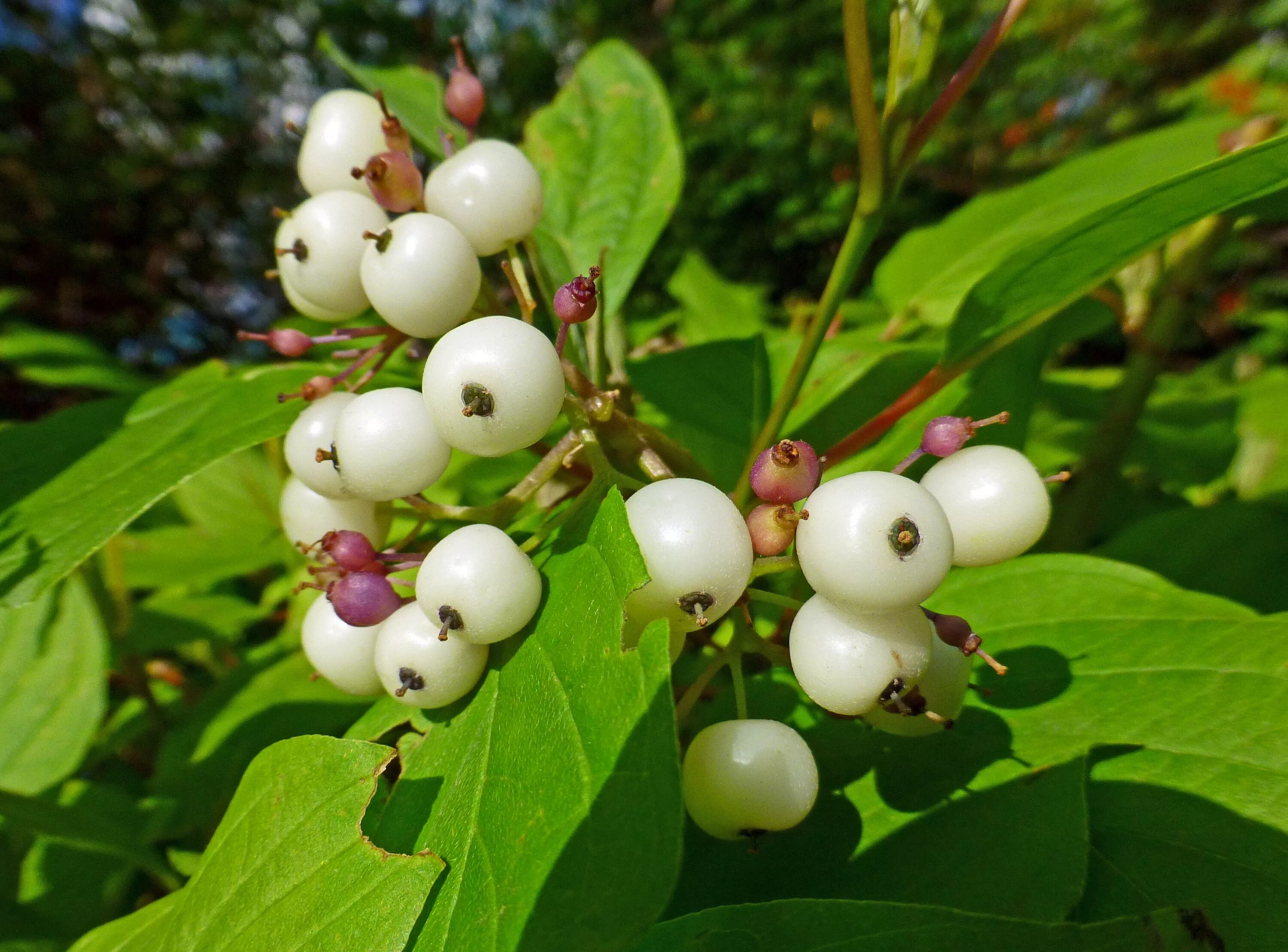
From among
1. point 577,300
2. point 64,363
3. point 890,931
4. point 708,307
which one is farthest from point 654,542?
point 64,363

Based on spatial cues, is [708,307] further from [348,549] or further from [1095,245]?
[348,549]

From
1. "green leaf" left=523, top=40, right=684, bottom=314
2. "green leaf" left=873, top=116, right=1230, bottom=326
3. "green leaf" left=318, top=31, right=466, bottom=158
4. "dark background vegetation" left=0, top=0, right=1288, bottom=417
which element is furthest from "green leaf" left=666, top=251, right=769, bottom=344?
Result: "dark background vegetation" left=0, top=0, right=1288, bottom=417

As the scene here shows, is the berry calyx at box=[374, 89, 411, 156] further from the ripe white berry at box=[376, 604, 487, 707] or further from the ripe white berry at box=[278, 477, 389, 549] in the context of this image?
the ripe white berry at box=[376, 604, 487, 707]

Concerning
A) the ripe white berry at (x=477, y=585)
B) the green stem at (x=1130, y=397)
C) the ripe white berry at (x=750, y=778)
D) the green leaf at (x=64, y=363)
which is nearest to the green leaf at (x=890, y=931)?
the ripe white berry at (x=750, y=778)

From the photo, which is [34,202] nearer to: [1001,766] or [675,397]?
[675,397]

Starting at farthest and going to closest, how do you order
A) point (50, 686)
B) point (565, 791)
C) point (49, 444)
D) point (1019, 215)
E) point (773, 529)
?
point (1019, 215)
point (50, 686)
point (49, 444)
point (773, 529)
point (565, 791)
